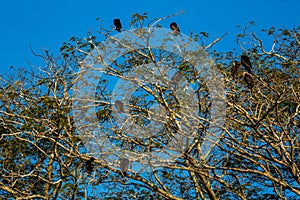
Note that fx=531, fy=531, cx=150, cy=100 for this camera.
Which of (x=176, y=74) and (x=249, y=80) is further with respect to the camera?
(x=176, y=74)

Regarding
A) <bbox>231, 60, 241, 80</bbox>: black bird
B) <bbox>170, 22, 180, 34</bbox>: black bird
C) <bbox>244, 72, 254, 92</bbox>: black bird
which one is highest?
<bbox>170, 22, 180, 34</bbox>: black bird

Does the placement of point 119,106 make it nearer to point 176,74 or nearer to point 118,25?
point 176,74

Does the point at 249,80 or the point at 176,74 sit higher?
the point at 249,80

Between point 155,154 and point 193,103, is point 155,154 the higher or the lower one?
the lower one

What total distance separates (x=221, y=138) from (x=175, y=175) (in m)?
1.86

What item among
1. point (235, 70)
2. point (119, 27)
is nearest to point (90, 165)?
point (119, 27)

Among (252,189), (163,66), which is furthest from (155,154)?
(252,189)

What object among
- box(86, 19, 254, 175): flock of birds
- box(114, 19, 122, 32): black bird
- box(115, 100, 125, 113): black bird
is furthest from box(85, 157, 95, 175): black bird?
box(114, 19, 122, 32): black bird

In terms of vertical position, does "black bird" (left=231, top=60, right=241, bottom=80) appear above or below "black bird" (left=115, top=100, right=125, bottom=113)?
above

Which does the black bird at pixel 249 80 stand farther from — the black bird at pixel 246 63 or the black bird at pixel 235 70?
the black bird at pixel 235 70

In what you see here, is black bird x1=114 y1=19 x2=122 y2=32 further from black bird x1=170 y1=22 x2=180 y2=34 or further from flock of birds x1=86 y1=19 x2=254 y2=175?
black bird x1=170 y1=22 x2=180 y2=34

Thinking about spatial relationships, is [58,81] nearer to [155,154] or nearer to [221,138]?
[155,154]

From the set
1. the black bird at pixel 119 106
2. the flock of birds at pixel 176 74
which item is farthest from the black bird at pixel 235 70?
the black bird at pixel 119 106

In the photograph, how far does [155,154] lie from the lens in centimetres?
760
